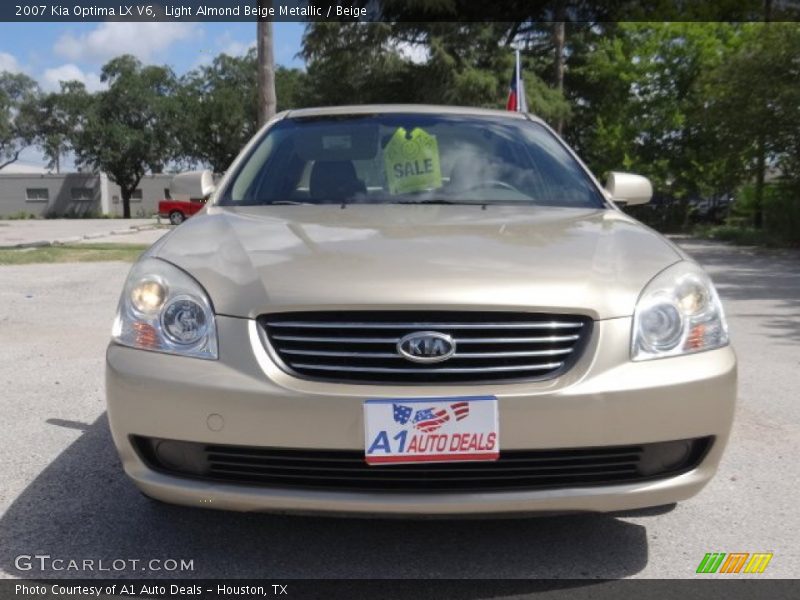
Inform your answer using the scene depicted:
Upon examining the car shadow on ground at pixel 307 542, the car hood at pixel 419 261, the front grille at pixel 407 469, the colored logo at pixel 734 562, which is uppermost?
the car hood at pixel 419 261

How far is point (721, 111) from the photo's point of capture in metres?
20.6

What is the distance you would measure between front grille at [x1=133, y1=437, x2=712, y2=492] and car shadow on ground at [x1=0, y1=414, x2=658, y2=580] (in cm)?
22

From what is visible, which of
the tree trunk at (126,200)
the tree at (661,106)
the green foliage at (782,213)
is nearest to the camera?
the green foliage at (782,213)

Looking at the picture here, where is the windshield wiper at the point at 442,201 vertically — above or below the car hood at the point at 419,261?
above

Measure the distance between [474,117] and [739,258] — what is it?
1370cm

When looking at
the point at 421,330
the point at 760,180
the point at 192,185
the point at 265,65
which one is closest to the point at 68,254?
the point at 265,65

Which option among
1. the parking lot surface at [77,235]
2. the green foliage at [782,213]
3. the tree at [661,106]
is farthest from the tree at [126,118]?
the green foliage at [782,213]

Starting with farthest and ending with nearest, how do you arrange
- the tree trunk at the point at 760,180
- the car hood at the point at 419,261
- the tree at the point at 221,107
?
the tree at the point at 221,107, the tree trunk at the point at 760,180, the car hood at the point at 419,261

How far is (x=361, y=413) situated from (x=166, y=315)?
27.0 inches

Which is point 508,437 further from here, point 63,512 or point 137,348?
point 63,512

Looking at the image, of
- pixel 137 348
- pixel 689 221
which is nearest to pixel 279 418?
pixel 137 348

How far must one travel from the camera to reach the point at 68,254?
14609 millimetres

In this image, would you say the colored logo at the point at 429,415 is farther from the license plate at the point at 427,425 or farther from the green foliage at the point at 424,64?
the green foliage at the point at 424,64

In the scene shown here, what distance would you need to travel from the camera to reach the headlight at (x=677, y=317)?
8.12ft
